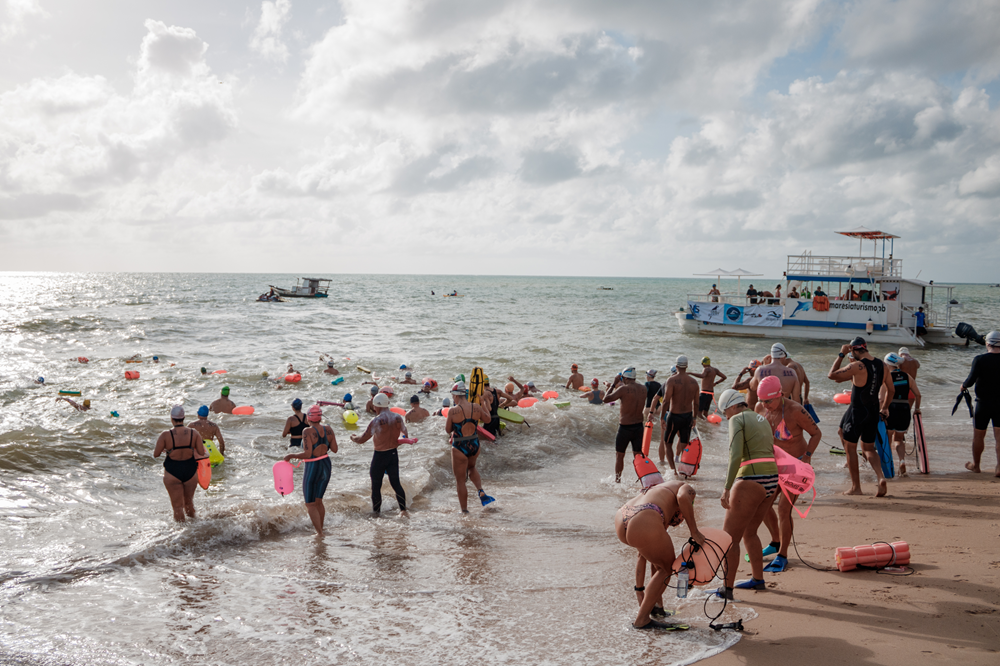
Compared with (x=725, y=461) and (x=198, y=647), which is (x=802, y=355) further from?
(x=198, y=647)

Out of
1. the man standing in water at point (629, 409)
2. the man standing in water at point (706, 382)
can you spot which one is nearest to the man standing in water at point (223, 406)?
the man standing in water at point (629, 409)

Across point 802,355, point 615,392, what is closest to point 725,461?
point 615,392

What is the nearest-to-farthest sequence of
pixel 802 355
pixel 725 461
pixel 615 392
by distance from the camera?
pixel 615 392, pixel 725 461, pixel 802 355

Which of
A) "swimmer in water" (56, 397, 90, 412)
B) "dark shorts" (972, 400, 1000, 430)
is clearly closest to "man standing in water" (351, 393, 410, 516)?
"dark shorts" (972, 400, 1000, 430)

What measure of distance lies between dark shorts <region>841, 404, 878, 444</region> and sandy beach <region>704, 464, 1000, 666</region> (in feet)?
3.05

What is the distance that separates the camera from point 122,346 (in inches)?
1037

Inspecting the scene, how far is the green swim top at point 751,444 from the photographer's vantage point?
183 inches

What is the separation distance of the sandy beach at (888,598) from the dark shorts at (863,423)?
929mm

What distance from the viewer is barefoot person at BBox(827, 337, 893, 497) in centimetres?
747

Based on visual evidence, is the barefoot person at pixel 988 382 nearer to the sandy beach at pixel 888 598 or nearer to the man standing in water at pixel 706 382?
the sandy beach at pixel 888 598

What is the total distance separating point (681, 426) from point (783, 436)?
3.87 meters

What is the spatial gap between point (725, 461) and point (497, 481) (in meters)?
4.19

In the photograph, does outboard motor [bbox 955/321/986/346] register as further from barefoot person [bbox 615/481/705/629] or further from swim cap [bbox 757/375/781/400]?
barefoot person [bbox 615/481/705/629]

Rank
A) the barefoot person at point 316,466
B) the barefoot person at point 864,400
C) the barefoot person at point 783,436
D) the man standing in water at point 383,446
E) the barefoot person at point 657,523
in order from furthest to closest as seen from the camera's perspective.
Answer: the man standing in water at point 383,446 < the barefoot person at point 864,400 < the barefoot person at point 316,466 < the barefoot person at point 783,436 < the barefoot person at point 657,523
